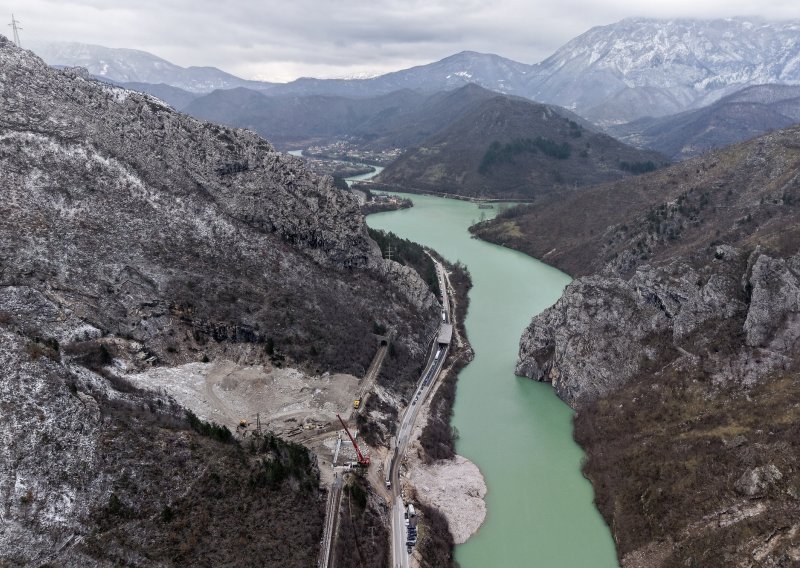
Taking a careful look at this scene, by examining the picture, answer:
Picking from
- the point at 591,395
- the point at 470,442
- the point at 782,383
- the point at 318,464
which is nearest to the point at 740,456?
the point at 782,383

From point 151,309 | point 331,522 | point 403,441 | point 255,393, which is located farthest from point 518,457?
point 151,309

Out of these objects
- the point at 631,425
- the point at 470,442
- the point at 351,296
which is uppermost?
the point at 351,296

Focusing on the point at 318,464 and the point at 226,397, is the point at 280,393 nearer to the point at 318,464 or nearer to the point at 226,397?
the point at 226,397

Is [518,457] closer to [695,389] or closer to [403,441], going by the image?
[403,441]

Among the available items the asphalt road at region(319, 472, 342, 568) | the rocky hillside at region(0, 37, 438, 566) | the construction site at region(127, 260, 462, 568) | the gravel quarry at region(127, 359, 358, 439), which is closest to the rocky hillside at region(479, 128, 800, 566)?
the construction site at region(127, 260, 462, 568)

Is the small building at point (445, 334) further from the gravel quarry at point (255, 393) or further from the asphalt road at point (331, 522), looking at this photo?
the asphalt road at point (331, 522)
